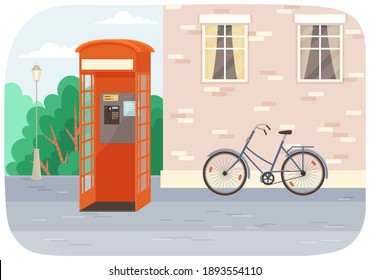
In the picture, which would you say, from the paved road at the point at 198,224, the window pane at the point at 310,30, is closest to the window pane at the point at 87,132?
the paved road at the point at 198,224

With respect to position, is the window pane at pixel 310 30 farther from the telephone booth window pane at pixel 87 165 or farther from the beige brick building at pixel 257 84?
the telephone booth window pane at pixel 87 165

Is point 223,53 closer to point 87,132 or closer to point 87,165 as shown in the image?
point 87,132

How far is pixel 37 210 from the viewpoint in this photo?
17.4 meters

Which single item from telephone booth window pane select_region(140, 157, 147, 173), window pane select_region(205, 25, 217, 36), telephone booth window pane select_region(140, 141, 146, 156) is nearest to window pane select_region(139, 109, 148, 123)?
telephone booth window pane select_region(140, 141, 146, 156)

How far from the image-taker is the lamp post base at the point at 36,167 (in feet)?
67.9

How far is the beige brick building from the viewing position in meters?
19.0

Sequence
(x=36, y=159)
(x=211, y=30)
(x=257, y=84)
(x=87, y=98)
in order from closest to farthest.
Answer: (x=87, y=98)
(x=211, y=30)
(x=257, y=84)
(x=36, y=159)

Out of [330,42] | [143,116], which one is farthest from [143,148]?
[330,42]

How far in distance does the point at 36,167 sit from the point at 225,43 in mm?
4982

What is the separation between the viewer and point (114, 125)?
17.5 m

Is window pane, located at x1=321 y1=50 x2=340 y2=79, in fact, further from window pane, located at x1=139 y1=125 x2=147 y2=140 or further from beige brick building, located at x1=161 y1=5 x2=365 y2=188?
window pane, located at x1=139 y1=125 x2=147 y2=140

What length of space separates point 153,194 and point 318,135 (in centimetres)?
330

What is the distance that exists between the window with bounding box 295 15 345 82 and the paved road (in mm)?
2243

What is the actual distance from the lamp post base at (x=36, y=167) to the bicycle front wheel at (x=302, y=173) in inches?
206
